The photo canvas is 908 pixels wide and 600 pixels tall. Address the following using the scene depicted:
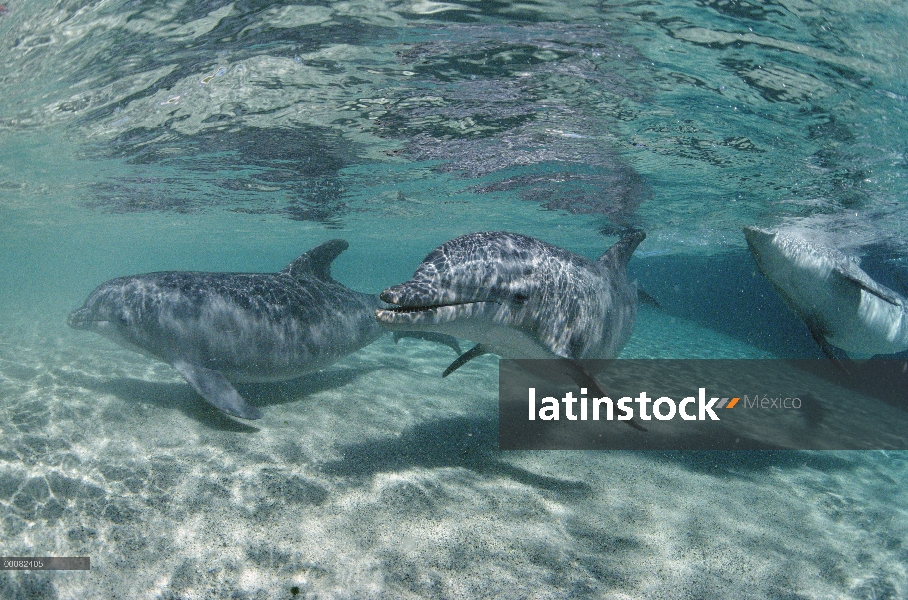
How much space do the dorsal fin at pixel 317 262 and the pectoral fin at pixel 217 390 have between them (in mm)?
2535

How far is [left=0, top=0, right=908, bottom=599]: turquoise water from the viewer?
405 cm

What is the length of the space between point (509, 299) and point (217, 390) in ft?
14.7

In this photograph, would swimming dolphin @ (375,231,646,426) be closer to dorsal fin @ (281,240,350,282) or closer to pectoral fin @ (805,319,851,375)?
pectoral fin @ (805,319,851,375)

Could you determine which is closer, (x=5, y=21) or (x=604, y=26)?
(x=604, y=26)

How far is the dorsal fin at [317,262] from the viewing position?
8852mm

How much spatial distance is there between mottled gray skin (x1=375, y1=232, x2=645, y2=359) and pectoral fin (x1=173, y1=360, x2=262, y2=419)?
3.21 m

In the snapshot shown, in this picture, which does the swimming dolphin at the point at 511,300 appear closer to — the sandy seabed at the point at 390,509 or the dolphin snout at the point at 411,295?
the dolphin snout at the point at 411,295

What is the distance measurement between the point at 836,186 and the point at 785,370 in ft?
25.6

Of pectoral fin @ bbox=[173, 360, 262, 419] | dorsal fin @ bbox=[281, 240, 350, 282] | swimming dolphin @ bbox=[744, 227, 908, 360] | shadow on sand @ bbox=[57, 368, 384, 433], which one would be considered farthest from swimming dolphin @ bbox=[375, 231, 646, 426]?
dorsal fin @ bbox=[281, 240, 350, 282]

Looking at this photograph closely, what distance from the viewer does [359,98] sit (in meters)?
11.1

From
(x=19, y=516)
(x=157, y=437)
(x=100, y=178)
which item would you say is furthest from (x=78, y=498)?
(x=100, y=178)

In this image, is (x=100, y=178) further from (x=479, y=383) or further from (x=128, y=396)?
(x=479, y=383)

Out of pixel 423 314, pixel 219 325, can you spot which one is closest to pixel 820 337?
pixel 423 314

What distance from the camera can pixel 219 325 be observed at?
283 inches
